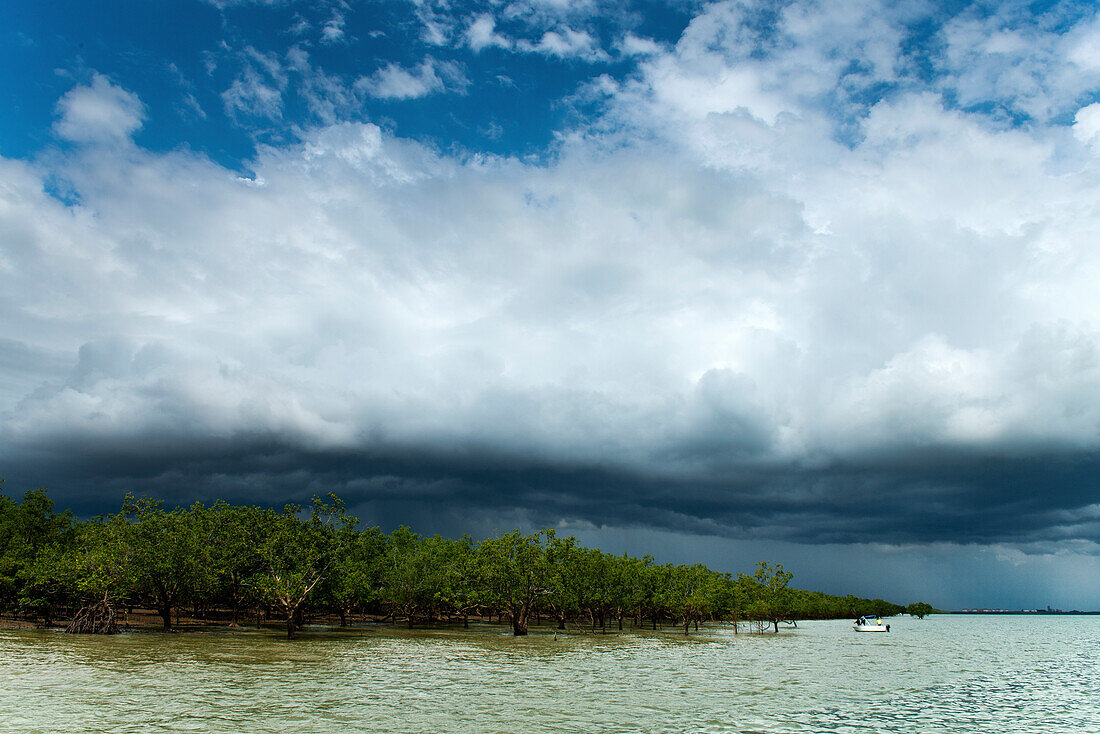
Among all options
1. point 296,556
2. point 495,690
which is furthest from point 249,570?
point 495,690

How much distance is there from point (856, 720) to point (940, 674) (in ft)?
102

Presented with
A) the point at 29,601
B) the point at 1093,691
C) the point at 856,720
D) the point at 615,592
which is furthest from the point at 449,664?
the point at 615,592

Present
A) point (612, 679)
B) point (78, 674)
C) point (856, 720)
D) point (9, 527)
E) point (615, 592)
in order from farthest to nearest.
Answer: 1. point (615, 592)
2. point (9, 527)
3. point (612, 679)
4. point (78, 674)
5. point (856, 720)

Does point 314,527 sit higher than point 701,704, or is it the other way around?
point 314,527

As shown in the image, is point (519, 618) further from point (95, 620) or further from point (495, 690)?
point (495, 690)

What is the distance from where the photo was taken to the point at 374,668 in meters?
50.1

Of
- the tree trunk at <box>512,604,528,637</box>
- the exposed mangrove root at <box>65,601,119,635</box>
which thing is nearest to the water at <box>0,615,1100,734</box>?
the exposed mangrove root at <box>65,601,119,635</box>

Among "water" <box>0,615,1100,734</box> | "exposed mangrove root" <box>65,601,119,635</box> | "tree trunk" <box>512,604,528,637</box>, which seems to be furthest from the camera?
"tree trunk" <box>512,604,528,637</box>

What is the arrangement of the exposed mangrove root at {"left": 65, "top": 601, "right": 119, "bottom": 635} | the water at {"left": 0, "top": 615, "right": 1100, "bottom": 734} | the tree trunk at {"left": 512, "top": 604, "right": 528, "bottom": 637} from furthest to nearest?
the tree trunk at {"left": 512, "top": 604, "right": 528, "bottom": 637}
the exposed mangrove root at {"left": 65, "top": 601, "right": 119, "bottom": 635}
the water at {"left": 0, "top": 615, "right": 1100, "bottom": 734}

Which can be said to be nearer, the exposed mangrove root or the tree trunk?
the exposed mangrove root

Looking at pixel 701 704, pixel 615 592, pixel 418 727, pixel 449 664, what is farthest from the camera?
pixel 615 592

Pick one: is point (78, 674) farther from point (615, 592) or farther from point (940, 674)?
point (615, 592)

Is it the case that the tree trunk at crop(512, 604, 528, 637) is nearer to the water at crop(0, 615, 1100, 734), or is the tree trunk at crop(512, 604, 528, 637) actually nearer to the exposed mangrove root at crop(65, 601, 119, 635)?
the water at crop(0, 615, 1100, 734)

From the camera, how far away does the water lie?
3019cm
